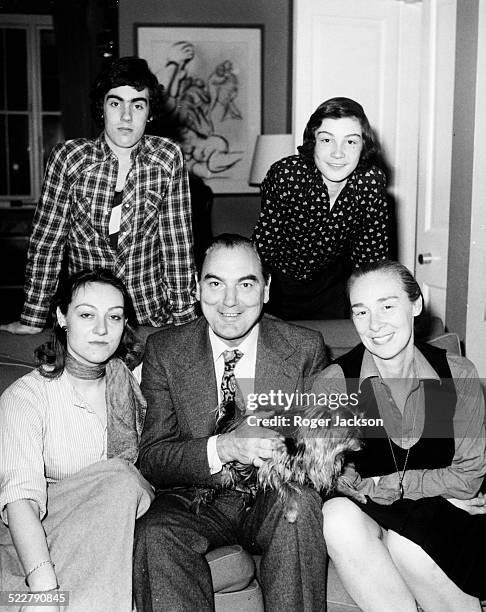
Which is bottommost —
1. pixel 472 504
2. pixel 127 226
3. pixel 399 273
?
pixel 472 504

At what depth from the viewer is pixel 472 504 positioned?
1.92 m

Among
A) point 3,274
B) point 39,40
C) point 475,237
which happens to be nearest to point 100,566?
point 475,237

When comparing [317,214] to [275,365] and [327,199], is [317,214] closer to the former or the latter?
[327,199]

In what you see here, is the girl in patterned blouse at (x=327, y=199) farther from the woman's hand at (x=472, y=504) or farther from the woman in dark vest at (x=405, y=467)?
the woman's hand at (x=472, y=504)

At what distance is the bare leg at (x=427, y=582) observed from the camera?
1776 mm

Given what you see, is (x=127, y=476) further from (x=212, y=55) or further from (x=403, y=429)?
(x=212, y=55)

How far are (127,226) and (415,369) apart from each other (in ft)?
3.80

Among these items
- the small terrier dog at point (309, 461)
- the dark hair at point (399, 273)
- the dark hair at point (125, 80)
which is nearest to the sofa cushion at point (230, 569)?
the small terrier dog at point (309, 461)

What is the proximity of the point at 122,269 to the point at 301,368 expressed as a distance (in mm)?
883

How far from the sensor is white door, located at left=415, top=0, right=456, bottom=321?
360cm

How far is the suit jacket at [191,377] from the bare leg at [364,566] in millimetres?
411

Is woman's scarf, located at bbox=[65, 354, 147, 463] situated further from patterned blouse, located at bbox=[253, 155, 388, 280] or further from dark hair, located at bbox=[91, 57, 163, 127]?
dark hair, located at bbox=[91, 57, 163, 127]

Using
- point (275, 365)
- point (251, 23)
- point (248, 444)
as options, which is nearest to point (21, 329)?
point (275, 365)

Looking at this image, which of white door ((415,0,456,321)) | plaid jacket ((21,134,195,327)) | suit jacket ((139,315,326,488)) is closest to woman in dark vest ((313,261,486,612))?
suit jacket ((139,315,326,488))
